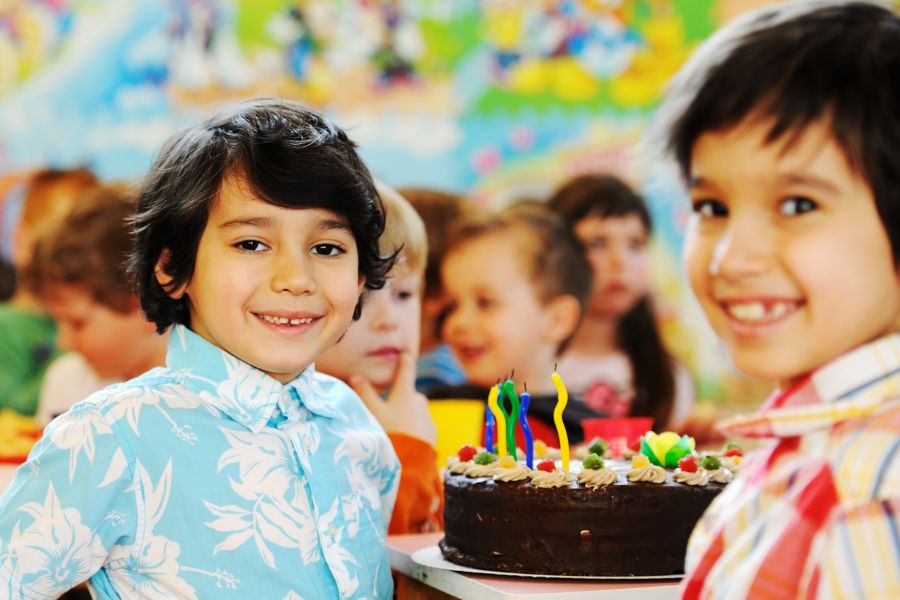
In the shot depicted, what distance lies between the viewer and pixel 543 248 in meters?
3.22

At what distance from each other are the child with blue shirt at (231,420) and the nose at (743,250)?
2.17 ft

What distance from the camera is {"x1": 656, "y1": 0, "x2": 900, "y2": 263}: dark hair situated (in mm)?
850

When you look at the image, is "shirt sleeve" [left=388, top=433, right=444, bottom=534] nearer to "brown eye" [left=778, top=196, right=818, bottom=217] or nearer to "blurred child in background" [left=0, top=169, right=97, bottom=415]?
"brown eye" [left=778, top=196, right=818, bottom=217]

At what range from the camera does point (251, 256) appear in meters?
1.44

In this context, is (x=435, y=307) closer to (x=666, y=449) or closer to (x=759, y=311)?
(x=666, y=449)

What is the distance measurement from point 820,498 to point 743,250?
200mm

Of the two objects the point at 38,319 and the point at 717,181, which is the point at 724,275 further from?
the point at 38,319

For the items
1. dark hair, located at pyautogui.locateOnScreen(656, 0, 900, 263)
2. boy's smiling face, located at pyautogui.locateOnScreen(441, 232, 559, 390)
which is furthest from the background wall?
dark hair, located at pyautogui.locateOnScreen(656, 0, 900, 263)

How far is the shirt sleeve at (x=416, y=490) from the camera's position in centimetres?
187

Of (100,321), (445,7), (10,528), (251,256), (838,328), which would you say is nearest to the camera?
(838,328)

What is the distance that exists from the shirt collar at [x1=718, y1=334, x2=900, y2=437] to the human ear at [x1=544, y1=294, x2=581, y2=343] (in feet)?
7.40

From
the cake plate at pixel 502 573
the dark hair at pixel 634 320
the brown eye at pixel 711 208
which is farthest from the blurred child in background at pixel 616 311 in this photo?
the brown eye at pixel 711 208

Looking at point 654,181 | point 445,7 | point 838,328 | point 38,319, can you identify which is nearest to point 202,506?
point 654,181

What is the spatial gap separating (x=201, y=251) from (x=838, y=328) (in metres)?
0.87
